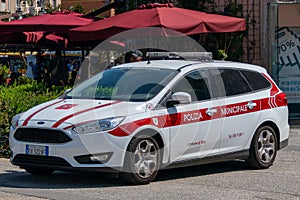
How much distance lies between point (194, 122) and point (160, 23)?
487 centimetres

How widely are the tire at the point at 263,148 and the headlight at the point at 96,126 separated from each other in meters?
2.79

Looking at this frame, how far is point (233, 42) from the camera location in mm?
18891

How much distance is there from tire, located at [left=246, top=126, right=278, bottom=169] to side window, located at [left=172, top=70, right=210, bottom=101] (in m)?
1.26

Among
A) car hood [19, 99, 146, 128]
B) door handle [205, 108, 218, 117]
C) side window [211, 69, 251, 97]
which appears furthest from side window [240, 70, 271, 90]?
car hood [19, 99, 146, 128]

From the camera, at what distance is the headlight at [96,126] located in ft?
28.3

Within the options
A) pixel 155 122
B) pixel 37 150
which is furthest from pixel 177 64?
pixel 37 150

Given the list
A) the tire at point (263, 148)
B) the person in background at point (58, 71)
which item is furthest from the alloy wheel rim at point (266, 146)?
the person in background at point (58, 71)

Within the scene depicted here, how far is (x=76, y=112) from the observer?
8.97 m

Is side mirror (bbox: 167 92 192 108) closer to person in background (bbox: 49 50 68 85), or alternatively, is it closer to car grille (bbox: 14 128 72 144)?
car grille (bbox: 14 128 72 144)

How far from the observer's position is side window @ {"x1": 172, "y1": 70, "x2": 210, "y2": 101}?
9.66 m

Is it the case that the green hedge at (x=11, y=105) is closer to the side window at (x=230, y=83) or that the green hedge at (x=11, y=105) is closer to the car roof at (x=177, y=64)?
the car roof at (x=177, y=64)

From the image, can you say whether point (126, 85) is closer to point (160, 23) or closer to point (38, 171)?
point (38, 171)

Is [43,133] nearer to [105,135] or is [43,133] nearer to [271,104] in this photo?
[105,135]

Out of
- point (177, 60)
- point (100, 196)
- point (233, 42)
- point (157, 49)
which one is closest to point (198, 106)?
point (177, 60)
